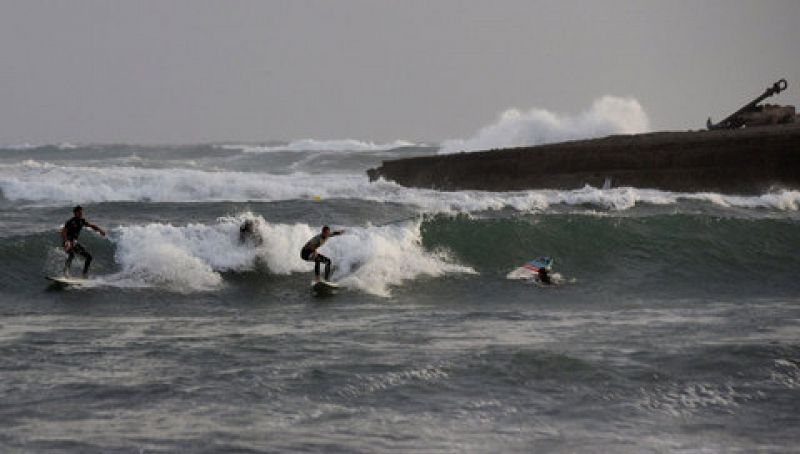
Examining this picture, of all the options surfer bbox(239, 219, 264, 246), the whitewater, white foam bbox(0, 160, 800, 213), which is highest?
white foam bbox(0, 160, 800, 213)

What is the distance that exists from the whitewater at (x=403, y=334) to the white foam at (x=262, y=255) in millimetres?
54

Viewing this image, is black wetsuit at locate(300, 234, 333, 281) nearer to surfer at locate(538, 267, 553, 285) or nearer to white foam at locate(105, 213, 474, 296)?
white foam at locate(105, 213, 474, 296)

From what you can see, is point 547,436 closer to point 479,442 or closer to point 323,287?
point 479,442

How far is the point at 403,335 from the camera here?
43.2ft

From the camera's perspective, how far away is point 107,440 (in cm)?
841

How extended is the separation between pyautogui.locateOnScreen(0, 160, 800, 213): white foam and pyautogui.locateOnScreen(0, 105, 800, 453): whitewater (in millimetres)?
1654

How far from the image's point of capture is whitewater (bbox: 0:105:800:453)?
8.93 metres

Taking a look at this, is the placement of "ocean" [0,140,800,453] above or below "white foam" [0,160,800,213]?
below

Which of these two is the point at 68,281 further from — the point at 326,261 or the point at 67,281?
the point at 326,261

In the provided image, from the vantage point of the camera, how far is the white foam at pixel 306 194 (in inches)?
1157

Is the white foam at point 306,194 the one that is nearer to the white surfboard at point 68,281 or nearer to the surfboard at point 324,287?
the surfboard at point 324,287

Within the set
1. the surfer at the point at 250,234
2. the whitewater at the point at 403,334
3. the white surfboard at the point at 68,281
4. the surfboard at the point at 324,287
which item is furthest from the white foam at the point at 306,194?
the white surfboard at the point at 68,281

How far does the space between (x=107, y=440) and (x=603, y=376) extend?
17.3ft

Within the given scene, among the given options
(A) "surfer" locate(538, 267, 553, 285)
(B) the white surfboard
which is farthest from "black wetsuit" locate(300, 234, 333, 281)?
(A) "surfer" locate(538, 267, 553, 285)
